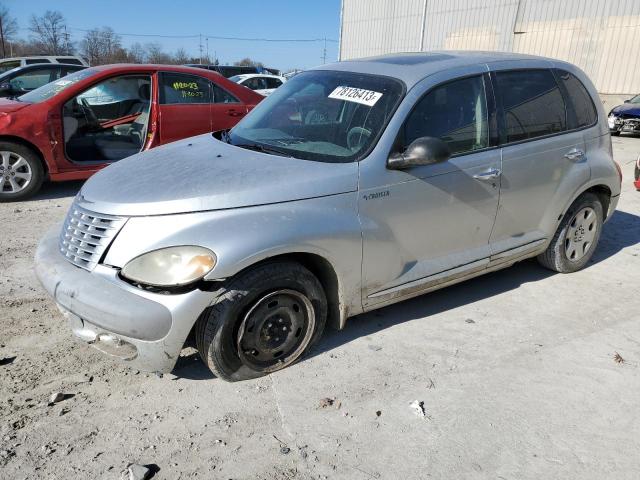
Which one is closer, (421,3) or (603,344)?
(603,344)

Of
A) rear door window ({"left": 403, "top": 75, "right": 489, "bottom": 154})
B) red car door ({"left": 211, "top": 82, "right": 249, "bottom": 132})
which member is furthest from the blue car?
rear door window ({"left": 403, "top": 75, "right": 489, "bottom": 154})

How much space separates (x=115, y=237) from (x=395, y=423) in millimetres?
1761

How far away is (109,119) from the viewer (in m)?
7.70

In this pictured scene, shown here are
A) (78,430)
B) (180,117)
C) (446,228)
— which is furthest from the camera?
(180,117)

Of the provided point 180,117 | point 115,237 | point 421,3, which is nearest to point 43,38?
point 421,3

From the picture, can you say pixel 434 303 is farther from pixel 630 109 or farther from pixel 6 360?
pixel 630 109

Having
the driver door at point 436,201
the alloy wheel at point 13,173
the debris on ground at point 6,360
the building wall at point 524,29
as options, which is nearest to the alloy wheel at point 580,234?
the driver door at point 436,201

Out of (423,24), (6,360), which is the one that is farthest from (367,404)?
(423,24)

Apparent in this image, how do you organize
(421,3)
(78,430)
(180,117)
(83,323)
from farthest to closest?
(421,3) → (180,117) → (83,323) → (78,430)

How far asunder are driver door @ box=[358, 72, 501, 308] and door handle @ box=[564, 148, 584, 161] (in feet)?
2.83

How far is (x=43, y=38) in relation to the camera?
56.0 m

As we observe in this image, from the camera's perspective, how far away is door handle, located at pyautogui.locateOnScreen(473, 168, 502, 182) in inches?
146

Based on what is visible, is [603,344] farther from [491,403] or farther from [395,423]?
[395,423]

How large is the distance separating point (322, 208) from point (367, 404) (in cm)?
112
